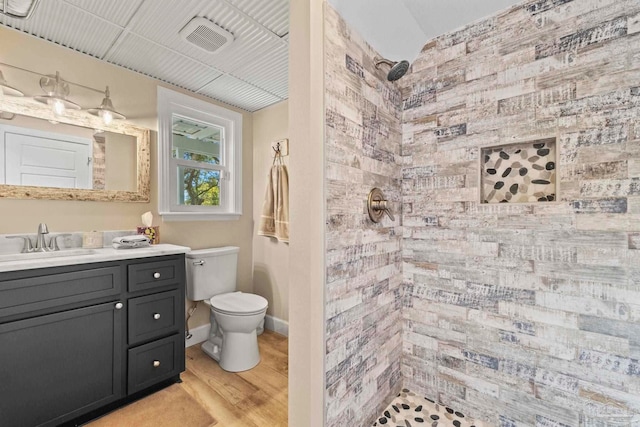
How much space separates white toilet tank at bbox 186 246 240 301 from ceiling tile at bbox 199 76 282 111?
1.41 metres

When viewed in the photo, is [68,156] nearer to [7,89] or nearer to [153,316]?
[7,89]

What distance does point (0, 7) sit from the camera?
1.44 meters

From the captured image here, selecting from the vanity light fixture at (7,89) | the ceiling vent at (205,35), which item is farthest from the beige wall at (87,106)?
the ceiling vent at (205,35)

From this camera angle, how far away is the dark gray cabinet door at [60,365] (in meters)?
1.27

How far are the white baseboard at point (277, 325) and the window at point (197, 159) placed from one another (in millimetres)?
1093

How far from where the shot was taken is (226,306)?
2080 millimetres

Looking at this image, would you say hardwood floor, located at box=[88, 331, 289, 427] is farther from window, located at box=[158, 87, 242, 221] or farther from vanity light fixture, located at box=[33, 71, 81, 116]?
vanity light fixture, located at box=[33, 71, 81, 116]

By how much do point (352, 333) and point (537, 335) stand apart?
2.86 ft

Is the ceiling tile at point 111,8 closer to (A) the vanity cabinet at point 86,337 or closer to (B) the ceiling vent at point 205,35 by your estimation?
(B) the ceiling vent at point 205,35

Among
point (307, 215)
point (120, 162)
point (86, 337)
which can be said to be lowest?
point (86, 337)

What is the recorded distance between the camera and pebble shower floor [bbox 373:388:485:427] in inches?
55.1

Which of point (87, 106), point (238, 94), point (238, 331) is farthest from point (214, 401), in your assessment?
point (238, 94)

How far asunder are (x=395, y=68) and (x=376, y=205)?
69 centimetres

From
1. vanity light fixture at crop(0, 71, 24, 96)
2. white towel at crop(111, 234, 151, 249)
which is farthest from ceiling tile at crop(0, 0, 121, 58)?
white towel at crop(111, 234, 151, 249)
